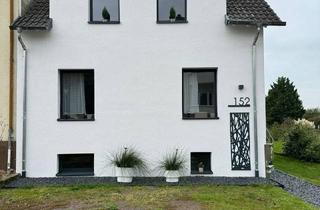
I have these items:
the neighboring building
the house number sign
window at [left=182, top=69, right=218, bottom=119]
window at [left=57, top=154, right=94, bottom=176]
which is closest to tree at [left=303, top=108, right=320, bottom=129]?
the house number sign

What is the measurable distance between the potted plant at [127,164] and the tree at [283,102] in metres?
28.0

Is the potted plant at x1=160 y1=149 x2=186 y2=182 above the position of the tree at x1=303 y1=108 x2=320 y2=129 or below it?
below

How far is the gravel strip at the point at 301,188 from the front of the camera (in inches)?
470

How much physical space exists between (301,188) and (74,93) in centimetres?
815

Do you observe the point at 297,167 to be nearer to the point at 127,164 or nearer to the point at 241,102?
the point at 241,102

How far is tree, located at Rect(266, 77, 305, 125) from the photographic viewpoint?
130 feet

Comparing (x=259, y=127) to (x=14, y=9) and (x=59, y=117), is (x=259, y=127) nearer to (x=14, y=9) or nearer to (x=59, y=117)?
(x=59, y=117)

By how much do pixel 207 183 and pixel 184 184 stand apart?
2.31ft

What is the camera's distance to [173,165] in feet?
41.4

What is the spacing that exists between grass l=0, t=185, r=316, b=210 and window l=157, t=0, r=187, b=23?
5557 mm

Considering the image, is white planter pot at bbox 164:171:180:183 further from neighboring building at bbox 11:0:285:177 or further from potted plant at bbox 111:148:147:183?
potted plant at bbox 111:148:147:183

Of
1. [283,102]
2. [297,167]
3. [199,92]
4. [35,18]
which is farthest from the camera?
[283,102]

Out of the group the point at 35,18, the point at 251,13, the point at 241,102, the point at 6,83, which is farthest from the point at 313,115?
the point at 6,83

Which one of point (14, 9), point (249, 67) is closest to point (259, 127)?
point (249, 67)
